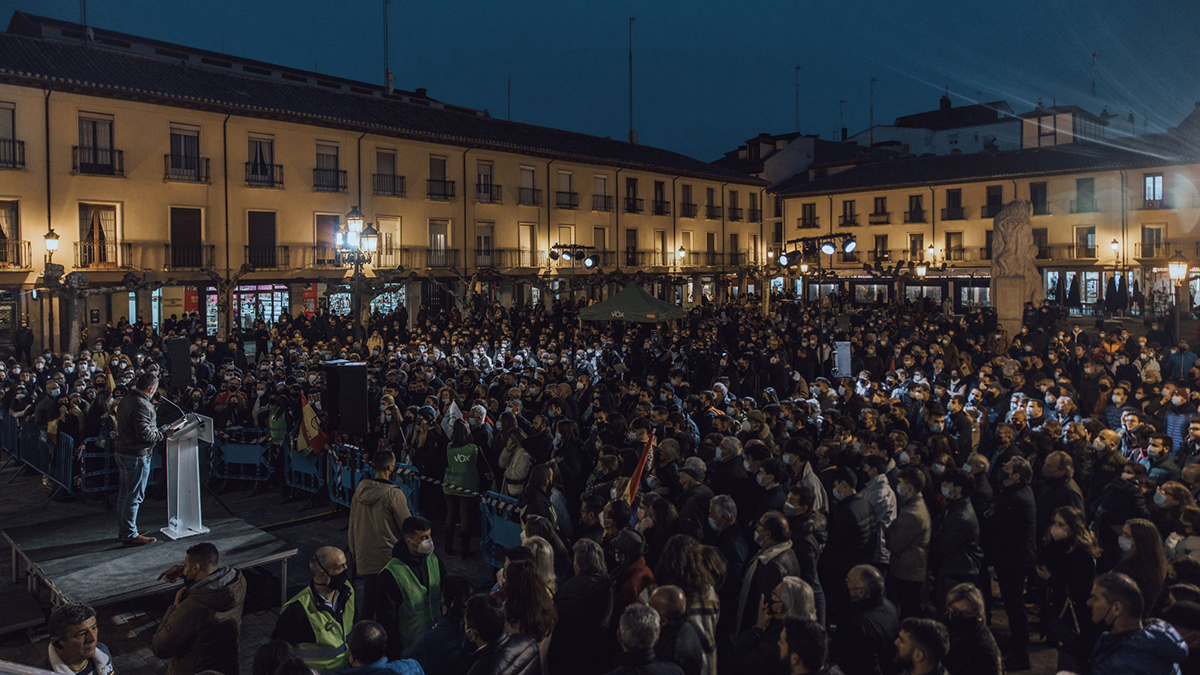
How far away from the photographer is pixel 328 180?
30.6 meters

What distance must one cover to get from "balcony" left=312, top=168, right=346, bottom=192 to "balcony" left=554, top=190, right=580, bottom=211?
1054 cm

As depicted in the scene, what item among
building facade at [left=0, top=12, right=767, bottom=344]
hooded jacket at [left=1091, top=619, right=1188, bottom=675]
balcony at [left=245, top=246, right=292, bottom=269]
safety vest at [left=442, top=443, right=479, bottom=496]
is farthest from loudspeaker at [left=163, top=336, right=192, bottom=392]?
balcony at [left=245, top=246, right=292, bottom=269]

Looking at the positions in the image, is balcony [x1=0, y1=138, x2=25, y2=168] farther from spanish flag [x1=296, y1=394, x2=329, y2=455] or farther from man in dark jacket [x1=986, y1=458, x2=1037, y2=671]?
man in dark jacket [x1=986, y1=458, x2=1037, y2=671]

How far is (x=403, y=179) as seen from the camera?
32625 mm

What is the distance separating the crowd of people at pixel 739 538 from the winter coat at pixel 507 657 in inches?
0.4

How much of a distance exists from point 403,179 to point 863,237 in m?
27.2

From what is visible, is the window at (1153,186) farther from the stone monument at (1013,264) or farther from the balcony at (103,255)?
the balcony at (103,255)

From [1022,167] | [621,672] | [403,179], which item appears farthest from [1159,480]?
[1022,167]

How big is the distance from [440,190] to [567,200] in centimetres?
703

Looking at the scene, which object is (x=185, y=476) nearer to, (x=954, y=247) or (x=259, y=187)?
(x=259, y=187)

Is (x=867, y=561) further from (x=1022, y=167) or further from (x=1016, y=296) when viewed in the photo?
(x=1022, y=167)

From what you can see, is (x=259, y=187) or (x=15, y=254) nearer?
(x=15, y=254)

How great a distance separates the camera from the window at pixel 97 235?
24703 millimetres

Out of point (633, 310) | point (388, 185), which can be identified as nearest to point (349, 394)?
point (633, 310)
